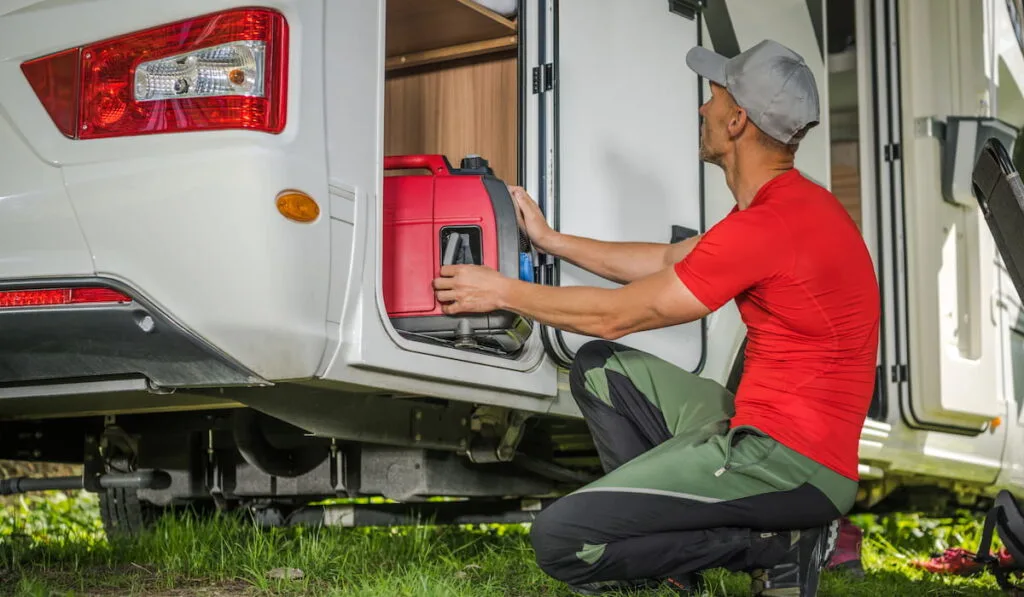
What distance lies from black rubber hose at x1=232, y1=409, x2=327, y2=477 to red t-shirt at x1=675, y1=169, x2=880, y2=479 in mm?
1488

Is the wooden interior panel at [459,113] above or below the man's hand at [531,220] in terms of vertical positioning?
above

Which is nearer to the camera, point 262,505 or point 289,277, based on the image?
point 289,277

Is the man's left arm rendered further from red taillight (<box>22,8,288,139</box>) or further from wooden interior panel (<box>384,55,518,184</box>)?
wooden interior panel (<box>384,55,518,184</box>)

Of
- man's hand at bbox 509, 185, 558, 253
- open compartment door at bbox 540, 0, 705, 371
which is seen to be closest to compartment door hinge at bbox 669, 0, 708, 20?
open compartment door at bbox 540, 0, 705, 371

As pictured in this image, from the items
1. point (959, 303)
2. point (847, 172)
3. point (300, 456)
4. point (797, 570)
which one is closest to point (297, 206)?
point (797, 570)

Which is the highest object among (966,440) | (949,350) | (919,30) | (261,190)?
(919,30)

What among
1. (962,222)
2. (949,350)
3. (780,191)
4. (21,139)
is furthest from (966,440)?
(21,139)

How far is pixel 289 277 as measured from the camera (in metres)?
2.30

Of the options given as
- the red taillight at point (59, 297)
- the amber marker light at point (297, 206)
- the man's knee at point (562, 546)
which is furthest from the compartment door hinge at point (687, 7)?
the red taillight at point (59, 297)

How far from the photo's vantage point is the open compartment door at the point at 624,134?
3033 millimetres

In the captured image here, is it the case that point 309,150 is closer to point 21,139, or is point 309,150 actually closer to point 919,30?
point 21,139

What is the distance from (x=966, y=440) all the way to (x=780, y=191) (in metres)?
2.34

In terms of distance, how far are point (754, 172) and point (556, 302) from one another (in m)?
0.60

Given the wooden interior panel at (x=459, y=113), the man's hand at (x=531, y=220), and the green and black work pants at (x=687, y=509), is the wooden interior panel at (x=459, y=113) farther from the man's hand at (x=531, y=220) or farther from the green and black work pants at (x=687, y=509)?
the green and black work pants at (x=687, y=509)
